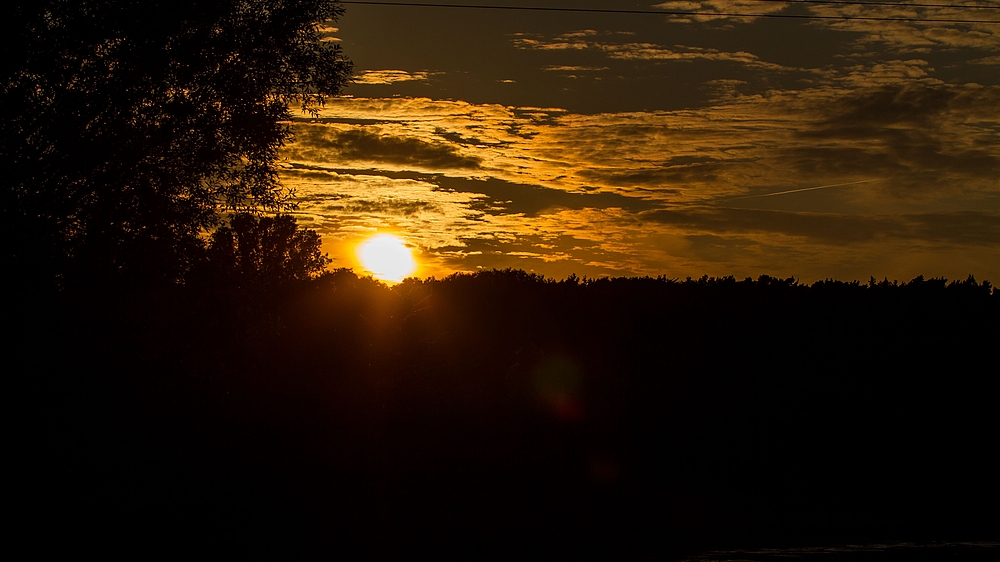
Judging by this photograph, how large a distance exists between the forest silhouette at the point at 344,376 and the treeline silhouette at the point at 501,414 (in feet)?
0.22

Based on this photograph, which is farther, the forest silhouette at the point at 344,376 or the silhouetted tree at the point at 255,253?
the silhouetted tree at the point at 255,253

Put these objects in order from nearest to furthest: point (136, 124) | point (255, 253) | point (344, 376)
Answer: point (136, 124) < point (255, 253) < point (344, 376)

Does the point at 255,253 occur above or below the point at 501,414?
above

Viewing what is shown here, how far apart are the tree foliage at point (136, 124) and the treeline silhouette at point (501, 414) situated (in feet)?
3.21

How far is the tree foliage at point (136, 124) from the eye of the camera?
14.7m

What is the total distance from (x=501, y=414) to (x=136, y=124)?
961cm

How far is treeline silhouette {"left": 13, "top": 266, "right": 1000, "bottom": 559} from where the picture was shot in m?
14.7

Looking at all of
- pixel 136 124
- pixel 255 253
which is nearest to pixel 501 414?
pixel 255 253

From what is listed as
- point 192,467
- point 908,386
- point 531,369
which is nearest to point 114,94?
point 192,467

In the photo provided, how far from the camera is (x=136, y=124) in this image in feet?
51.3

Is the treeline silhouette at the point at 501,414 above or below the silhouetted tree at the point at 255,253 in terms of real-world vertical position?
below

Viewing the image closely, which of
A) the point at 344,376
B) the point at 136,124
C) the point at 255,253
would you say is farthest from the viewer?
the point at 344,376

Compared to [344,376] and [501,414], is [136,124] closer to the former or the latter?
[344,376]

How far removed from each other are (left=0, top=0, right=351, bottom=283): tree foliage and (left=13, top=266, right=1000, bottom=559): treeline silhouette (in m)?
0.98
